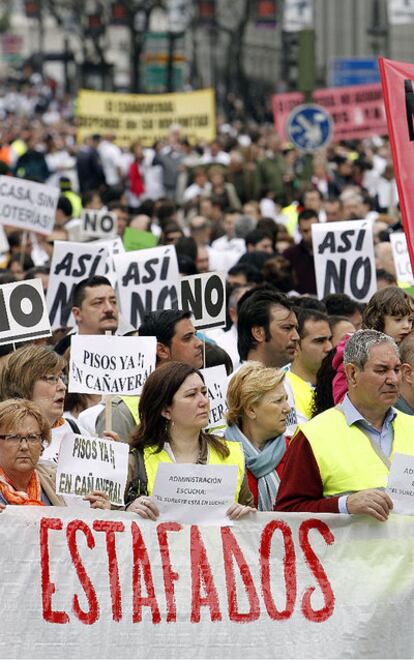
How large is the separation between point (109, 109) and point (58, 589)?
21.0 m

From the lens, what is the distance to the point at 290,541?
7.01 m

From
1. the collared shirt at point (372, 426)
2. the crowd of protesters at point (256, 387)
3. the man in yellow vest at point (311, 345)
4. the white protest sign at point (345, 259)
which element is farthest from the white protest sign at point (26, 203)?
the collared shirt at point (372, 426)

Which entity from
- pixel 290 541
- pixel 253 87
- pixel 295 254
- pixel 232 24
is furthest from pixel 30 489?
pixel 232 24

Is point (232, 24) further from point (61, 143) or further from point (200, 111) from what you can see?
point (200, 111)

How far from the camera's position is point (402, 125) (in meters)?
8.27

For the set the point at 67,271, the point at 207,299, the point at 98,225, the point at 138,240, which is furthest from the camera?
the point at 98,225

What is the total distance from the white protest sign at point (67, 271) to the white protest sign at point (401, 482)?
5.22 meters

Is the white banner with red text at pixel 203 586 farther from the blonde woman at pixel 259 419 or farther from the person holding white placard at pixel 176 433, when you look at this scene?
the blonde woman at pixel 259 419

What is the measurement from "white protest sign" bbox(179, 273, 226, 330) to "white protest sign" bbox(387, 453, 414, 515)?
321cm

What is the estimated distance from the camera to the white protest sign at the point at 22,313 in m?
8.98

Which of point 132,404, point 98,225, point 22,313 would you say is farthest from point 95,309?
point 98,225

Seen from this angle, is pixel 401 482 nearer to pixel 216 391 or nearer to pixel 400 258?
pixel 216 391

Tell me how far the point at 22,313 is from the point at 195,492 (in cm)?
240

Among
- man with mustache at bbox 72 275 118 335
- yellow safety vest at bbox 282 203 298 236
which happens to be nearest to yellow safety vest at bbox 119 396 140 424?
man with mustache at bbox 72 275 118 335
